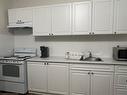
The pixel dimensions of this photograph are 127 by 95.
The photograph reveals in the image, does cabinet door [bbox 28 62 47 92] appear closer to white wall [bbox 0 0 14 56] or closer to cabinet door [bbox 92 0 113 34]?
white wall [bbox 0 0 14 56]

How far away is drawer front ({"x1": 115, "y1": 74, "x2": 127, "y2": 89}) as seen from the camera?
246 centimetres

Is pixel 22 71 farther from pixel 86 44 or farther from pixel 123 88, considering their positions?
pixel 123 88

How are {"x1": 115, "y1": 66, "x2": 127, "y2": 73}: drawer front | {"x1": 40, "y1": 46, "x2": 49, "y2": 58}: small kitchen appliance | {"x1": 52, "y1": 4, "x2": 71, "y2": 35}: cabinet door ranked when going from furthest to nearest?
1. {"x1": 40, "y1": 46, "x2": 49, "y2": 58}: small kitchen appliance
2. {"x1": 52, "y1": 4, "x2": 71, "y2": 35}: cabinet door
3. {"x1": 115, "y1": 66, "x2": 127, "y2": 73}: drawer front

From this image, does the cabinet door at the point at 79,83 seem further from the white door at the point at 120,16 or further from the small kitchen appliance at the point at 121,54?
the white door at the point at 120,16

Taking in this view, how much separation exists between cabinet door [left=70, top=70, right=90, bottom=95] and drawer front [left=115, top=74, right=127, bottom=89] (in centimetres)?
57

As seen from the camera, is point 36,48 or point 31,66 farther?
point 36,48

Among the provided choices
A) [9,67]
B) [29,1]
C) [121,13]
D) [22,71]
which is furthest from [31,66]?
[121,13]

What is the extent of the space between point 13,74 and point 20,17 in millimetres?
1462

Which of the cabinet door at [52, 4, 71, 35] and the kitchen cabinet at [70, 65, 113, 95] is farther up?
the cabinet door at [52, 4, 71, 35]

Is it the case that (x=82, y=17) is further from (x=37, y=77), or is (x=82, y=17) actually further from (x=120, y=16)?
(x=37, y=77)

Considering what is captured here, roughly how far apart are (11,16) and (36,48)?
1087 millimetres

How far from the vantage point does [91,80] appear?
263 cm

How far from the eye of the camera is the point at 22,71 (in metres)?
2.95

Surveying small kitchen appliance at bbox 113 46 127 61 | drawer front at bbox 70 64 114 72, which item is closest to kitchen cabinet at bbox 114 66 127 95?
drawer front at bbox 70 64 114 72
